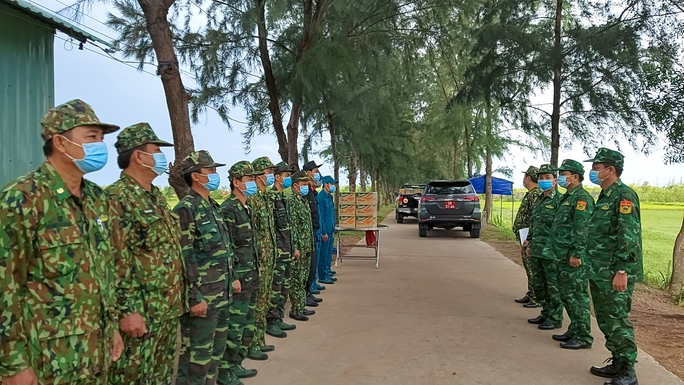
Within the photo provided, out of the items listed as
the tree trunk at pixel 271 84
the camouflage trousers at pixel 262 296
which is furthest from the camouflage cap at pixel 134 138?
the tree trunk at pixel 271 84

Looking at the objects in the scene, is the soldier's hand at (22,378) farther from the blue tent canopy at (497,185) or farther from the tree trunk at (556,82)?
the blue tent canopy at (497,185)

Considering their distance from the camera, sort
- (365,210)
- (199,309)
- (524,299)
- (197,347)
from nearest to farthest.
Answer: (199,309)
(197,347)
(524,299)
(365,210)

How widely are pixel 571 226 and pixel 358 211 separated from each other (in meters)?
5.20

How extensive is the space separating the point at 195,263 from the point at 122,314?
673mm

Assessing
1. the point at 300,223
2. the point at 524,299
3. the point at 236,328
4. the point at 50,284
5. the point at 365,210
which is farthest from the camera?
the point at 365,210

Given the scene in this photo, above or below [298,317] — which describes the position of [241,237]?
above

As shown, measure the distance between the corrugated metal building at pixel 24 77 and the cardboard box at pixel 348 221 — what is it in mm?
6058

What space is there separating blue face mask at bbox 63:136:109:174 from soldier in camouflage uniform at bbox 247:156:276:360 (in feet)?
7.19

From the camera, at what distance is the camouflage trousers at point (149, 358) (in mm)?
2811

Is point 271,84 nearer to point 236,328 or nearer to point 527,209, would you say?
point 527,209

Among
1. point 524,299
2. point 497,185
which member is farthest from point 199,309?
point 497,185

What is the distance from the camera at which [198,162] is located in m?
3.69

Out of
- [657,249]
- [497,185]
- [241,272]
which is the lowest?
[657,249]

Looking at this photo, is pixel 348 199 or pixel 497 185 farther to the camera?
pixel 497 185
